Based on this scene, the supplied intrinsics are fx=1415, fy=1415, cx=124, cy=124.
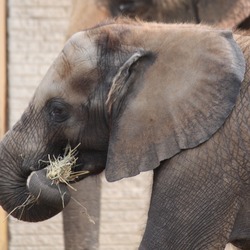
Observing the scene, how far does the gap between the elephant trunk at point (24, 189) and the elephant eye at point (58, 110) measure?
173 millimetres

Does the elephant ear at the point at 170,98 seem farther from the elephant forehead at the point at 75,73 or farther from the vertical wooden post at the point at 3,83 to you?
the vertical wooden post at the point at 3,83

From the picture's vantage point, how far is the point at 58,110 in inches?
215

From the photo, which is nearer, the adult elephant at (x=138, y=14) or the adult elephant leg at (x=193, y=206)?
the adult elephant leg at (x=193, y=206)

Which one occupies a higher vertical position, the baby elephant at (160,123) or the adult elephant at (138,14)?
the baby elephant at (160,123)

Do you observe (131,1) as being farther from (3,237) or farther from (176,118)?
(176,118)

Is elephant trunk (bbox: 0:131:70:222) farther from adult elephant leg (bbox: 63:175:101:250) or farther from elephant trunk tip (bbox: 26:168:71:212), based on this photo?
adult elephant leg (bbox: 63:175:101:250)

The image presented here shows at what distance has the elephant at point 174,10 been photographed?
7609 mm

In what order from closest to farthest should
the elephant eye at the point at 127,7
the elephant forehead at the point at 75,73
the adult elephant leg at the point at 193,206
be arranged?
the adult elephant leg at the point at 193,206 → the elephant forehead at the point at 75,73 → the elephant eye at the point at 127,7

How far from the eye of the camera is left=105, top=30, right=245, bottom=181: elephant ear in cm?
517

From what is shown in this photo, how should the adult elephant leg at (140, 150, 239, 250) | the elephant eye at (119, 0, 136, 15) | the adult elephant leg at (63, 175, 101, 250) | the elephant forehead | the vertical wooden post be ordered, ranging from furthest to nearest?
the vertical wooden post → the elephant eye at (119, 0, 136, 15) → the adult elephant leg at (63, 175, 101, 250) → the elephant forehead → the adult elephant leg at (140, 150, 239, 250)

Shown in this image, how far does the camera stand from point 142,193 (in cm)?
907

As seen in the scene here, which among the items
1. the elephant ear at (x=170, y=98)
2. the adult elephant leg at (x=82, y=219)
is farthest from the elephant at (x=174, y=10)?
the elephant ear at (x=170, y=98)

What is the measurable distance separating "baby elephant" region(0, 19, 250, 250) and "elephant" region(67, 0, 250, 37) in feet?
6.89

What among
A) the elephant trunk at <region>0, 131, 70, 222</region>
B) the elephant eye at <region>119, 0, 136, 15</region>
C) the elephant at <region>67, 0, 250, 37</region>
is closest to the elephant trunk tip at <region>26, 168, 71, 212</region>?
the elephant trunk at <region>0, 131, 70, 222</region>
